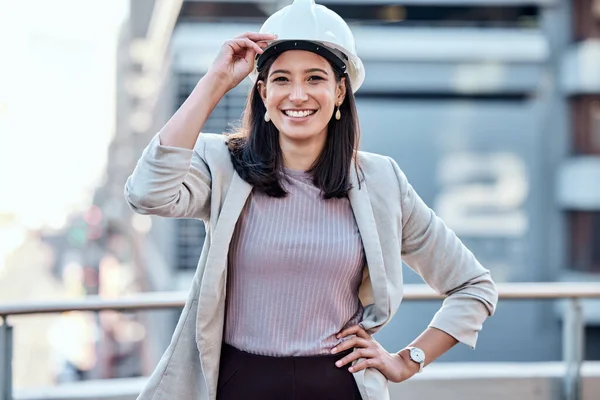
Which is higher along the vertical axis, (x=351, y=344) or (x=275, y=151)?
(x=275, y=151)

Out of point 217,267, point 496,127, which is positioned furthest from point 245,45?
point 496,127

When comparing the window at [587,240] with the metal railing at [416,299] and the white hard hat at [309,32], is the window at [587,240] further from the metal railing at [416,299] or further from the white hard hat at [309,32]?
the white hard hat at [309,32]

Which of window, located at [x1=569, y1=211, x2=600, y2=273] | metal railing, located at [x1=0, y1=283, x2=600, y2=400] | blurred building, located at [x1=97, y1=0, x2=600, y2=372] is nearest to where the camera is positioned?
metal railing, located at [x1=0, y1=283, x2=600, y2=400]

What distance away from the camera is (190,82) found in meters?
19.8

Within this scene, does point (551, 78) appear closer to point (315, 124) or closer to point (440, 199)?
point (440, 199)

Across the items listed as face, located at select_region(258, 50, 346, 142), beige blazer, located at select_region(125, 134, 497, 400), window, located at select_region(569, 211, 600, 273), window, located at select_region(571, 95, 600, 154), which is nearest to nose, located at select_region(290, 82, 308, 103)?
face, located at select_region(258, 50, 346, 142)

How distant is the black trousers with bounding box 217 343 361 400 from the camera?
1.88 m

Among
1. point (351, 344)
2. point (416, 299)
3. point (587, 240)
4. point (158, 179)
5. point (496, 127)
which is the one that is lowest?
point (587, 240)

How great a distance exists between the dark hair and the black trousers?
0.39 m

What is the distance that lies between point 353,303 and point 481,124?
21177mm

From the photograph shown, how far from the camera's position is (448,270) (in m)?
2.18

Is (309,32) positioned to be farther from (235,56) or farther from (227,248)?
(227,248)

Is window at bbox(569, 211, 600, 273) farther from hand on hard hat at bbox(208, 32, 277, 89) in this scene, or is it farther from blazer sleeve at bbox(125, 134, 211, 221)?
blazer sleeve at bbox(125, 134, 211, 221)

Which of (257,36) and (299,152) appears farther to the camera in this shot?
(299,152)
